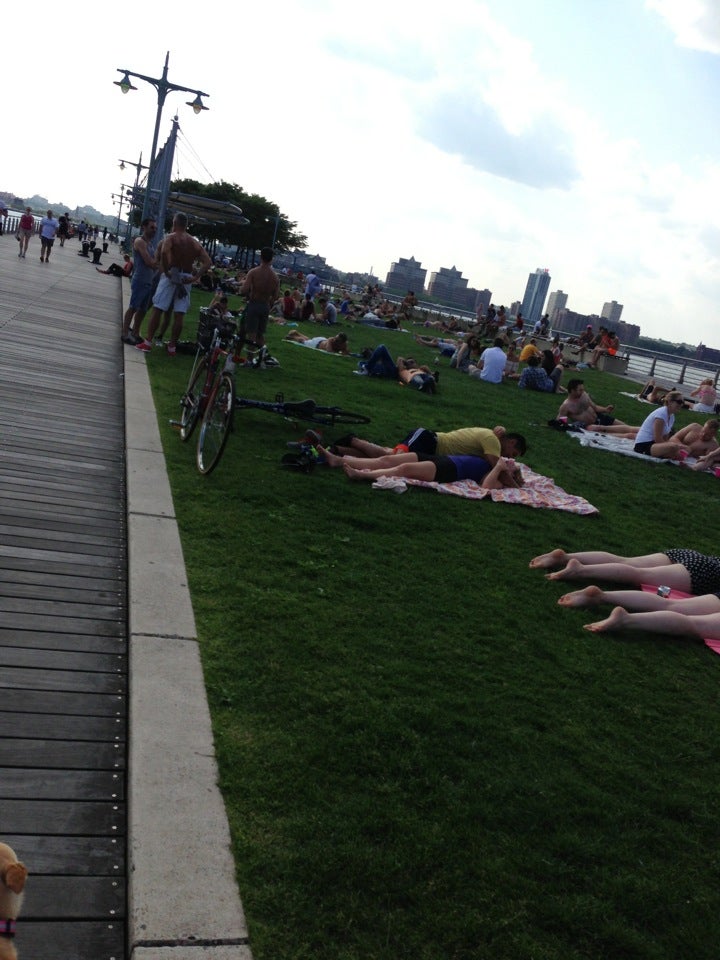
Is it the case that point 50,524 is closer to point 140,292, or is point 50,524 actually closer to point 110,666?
point 110,666

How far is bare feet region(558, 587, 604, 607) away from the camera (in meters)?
5.89

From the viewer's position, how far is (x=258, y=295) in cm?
1330

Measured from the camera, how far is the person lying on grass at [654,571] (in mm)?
6332

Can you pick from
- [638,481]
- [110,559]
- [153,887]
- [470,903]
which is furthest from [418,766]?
[638,481]

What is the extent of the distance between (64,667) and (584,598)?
11.8ft

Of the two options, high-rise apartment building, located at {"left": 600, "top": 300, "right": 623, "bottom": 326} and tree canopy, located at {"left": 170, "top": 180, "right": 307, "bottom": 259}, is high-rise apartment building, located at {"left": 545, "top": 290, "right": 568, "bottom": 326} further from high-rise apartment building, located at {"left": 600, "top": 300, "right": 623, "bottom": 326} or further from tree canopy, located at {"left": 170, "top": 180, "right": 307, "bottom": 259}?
tree canopy, located at {"left": 170, "top": 180, "right": 307, "bottom": 259}

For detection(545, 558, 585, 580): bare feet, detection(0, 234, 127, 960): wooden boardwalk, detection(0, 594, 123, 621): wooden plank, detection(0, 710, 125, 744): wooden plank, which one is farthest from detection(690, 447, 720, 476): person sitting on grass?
detection(0, 710, 125, 744): wooden plank

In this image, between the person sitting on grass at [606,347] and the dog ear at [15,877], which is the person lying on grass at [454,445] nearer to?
the dog ear at [15,877]

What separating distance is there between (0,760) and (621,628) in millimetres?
4010

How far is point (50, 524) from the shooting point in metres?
5.40

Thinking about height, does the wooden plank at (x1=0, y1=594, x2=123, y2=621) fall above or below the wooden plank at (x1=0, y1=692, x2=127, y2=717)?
above

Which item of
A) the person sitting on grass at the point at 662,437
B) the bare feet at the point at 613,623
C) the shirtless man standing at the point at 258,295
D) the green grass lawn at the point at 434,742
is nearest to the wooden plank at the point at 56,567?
the green grass lawn at the point at 434,742

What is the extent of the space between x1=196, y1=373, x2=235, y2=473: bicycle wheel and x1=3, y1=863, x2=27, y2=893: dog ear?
512 centimetres

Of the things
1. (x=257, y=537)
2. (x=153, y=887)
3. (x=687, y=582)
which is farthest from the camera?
(x=687, y=582)
